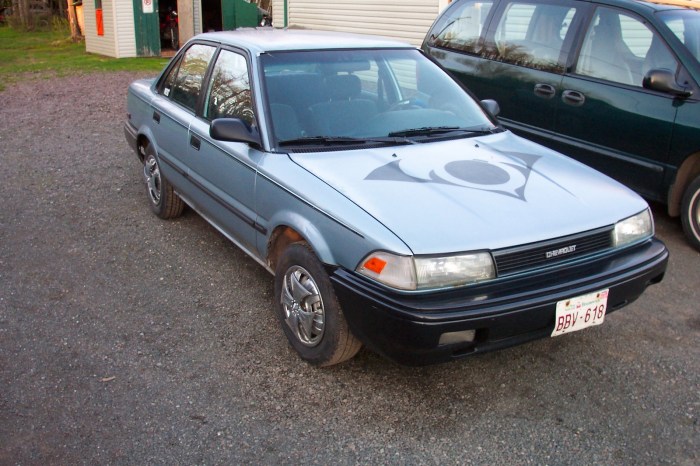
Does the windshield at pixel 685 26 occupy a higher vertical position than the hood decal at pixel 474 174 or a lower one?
higher

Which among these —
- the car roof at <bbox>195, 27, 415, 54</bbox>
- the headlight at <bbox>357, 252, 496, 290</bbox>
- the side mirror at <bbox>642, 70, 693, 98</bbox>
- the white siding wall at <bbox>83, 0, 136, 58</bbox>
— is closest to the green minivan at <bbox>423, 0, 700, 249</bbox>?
the side mirror at <bbox>642, 70, 693, 98</bbox>

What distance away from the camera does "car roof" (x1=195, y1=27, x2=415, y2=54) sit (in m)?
4.38

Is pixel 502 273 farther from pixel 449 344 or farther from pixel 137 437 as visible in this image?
pixel 137 437

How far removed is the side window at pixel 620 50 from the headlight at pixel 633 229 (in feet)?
7.09

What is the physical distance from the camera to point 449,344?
3047 mm

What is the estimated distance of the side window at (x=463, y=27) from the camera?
261 inches

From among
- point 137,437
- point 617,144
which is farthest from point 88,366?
point 617,144

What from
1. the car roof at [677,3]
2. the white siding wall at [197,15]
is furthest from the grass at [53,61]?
the car roof at [677,3]

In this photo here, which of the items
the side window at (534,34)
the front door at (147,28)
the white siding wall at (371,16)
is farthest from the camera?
the front door at (147,28)

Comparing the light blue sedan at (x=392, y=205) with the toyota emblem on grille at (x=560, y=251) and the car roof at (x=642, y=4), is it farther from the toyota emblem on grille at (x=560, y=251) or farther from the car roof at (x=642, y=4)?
the car roof at (x=642, y=4)

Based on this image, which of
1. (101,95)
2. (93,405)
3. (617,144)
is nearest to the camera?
(93,405)

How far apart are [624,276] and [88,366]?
8.95ft

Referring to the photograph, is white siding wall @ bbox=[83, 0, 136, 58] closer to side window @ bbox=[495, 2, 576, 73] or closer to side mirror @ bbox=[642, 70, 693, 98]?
side window @ bbox=[495, 2, 576, 73]

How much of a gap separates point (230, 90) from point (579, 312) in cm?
255
